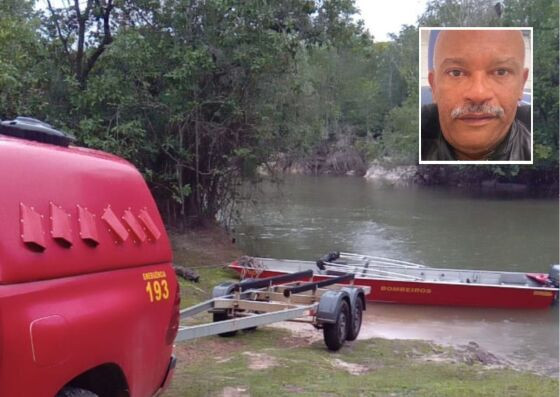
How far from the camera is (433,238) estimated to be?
26.9m

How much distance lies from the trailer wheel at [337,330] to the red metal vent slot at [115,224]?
5.37 m

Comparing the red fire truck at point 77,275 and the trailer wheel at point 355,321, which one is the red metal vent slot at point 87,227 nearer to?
the red fire truck at point 77,275

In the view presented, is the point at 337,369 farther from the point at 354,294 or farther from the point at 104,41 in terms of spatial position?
the point at 104,41

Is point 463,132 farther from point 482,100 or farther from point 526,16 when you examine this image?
point 526,16

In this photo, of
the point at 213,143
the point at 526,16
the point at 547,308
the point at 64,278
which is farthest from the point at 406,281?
the point at 526,16

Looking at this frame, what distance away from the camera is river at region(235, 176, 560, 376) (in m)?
13.1

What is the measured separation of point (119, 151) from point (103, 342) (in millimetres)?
11641

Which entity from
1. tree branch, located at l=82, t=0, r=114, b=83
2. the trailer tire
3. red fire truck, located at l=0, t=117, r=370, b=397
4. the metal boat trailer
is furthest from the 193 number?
tree branch, located at l=82, t=0, r=114, b=83

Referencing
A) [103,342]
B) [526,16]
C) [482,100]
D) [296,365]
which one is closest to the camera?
[103,342]

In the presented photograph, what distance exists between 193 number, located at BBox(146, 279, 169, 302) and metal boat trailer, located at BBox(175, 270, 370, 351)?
3.58 meters

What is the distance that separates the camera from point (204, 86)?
16.5 metres

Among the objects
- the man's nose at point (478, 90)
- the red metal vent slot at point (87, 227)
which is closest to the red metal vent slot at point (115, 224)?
the red metal vent slot at point (87, 227)

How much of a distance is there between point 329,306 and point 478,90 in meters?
3.35

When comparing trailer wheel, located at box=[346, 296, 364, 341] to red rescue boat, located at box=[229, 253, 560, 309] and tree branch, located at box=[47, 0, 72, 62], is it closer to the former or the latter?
red rescue boat, located at box=[229, 253, 560, 309]
